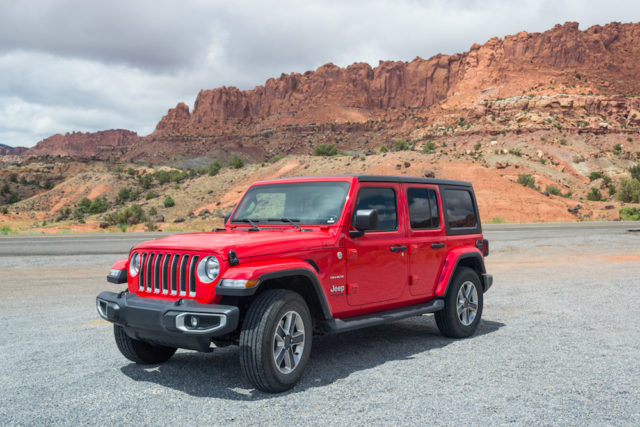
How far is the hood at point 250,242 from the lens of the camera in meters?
4.93

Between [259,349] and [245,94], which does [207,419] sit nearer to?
[259,349]

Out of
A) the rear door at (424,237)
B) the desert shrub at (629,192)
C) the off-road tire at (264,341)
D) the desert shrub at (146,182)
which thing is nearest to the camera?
the off-road tire at (264,341)

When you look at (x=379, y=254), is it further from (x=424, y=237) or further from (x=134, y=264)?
(x=134, y=264)

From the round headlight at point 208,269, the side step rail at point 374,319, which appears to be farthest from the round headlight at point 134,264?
the side step rail at point 374,319

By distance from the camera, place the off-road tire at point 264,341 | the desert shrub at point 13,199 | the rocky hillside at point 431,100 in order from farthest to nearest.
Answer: the rocky hillside at point 431,100
the desert shrub at point 13,199
the off-road tire at point 264,341

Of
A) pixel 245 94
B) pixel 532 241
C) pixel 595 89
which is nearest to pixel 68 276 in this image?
pixel 532 241

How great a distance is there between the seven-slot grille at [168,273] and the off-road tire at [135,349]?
2.58 feet

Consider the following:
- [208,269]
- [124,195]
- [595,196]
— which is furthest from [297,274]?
[124,195]

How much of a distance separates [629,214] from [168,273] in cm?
5260

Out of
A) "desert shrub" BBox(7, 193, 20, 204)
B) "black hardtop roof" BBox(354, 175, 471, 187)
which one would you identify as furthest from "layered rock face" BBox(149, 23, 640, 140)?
"black hardtop roof" BBox(354, 175, 471, 187)

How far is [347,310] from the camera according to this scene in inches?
227

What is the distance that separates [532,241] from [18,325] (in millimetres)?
23640

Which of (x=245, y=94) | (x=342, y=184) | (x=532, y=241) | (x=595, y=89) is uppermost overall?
(x=245, y=94)

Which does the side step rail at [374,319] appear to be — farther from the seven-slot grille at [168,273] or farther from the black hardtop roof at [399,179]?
the black hardtop roof at [399,179]
